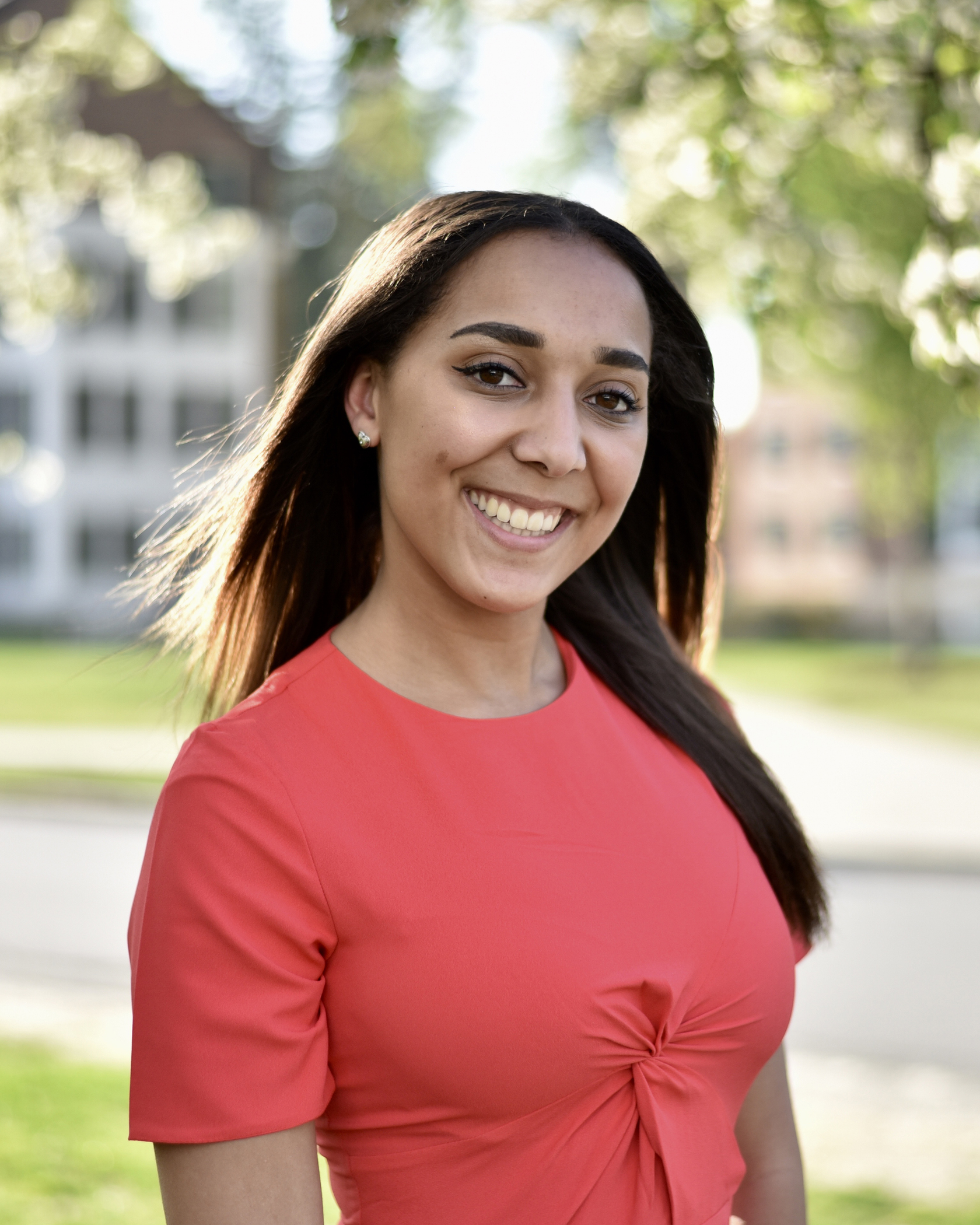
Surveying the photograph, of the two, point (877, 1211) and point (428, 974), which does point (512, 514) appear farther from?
point (877, 1211)

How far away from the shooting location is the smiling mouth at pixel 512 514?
1655mm

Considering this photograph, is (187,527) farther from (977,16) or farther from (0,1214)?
(0,1214)

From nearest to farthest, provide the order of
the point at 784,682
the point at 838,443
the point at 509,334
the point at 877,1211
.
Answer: the point at 509,334, the point at 877,1211, the point at 784,682, the point at 838,443

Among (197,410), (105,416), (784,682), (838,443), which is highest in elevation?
(838,443)

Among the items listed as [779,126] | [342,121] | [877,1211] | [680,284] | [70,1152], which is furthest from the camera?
[342,121]

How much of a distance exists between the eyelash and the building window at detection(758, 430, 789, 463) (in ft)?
140

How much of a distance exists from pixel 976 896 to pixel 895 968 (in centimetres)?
182

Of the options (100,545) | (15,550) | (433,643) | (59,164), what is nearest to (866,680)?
(100,545)

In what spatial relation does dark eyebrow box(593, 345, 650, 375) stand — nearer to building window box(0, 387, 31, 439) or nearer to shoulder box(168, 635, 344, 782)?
shoulder box(168, 635, 344, 782)

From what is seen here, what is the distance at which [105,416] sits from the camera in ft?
120

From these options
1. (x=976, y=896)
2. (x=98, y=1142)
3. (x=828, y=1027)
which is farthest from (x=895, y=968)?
(x=98, y=1142)

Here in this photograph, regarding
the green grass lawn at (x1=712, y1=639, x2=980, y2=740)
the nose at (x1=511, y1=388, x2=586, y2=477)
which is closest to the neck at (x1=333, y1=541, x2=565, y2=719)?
the nose at (x1=511, y1=388, x2=586, y2=477)

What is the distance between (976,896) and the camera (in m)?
8.25

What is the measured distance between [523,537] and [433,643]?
209 mm
